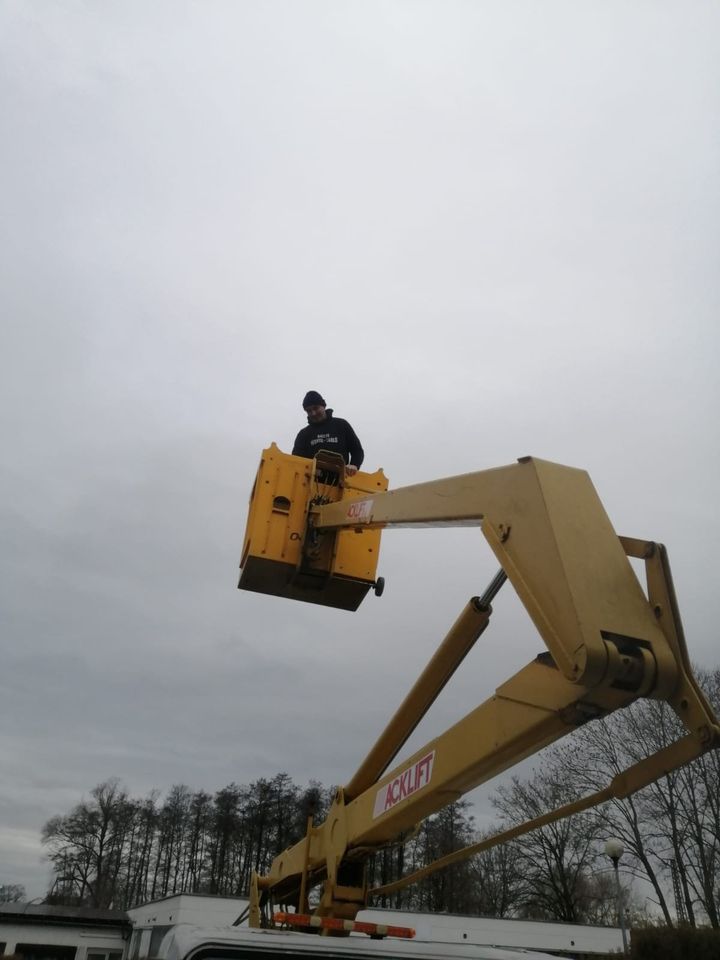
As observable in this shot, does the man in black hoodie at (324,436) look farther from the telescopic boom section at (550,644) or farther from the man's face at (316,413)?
the telescopic boom section at (550,644)

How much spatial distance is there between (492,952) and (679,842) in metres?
24.9

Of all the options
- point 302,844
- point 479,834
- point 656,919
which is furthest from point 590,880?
point 302,844

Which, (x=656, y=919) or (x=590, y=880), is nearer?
(x=656, y=919)

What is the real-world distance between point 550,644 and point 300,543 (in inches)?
163

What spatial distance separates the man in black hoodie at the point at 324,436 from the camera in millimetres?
8266

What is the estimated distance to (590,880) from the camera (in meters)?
35.2

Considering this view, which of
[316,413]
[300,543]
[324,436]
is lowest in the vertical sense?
[300,543]

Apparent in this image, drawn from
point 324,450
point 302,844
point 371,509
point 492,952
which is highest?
point 324,450

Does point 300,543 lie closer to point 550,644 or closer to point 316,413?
point 316,413

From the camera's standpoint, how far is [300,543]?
7.34m

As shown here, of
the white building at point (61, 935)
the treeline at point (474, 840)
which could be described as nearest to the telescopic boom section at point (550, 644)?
the treeline at point (474, 840)

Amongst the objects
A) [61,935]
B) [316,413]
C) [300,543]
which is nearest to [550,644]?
[300,543]

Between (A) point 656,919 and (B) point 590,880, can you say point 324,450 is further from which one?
(B) point 590,880

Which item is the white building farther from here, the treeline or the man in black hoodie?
the man in black hoodie
